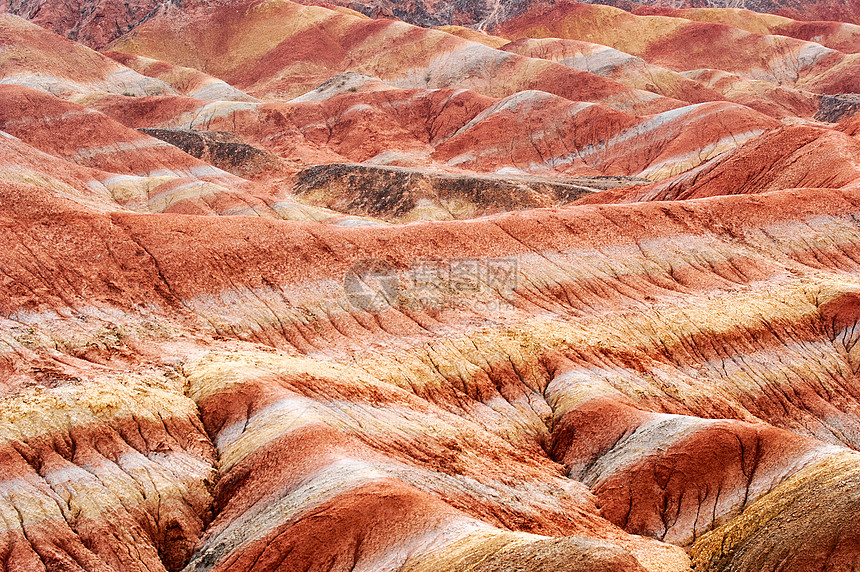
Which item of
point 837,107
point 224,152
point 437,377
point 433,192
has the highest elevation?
point 837,107

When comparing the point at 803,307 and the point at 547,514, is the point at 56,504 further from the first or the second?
the point at 803,307

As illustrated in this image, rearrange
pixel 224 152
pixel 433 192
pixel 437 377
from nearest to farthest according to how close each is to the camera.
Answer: pixel 437 377, pixel 433 192, pixel 224 152

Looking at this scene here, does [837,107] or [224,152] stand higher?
[837,107]

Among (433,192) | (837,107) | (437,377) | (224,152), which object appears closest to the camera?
(437,377)

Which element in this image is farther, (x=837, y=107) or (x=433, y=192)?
(x=837, y=107)

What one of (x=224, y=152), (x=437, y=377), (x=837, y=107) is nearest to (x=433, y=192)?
(x=224, y=152)

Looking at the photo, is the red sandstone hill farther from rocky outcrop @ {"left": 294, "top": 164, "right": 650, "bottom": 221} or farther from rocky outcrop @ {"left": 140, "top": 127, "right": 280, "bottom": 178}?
rocky outcrop @ {"left": 140, "top": 127, "right": 280, "bottom": 178}

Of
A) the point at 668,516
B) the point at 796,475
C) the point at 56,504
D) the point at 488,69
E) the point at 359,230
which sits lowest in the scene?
the point at 668,516

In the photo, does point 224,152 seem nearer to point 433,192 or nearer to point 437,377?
point 433,192

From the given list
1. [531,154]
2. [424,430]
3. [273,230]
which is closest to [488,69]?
[531,154]

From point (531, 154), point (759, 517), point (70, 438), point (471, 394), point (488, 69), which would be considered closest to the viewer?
point (759, 517)

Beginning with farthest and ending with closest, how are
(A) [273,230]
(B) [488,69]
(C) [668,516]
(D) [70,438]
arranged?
(B) [488,69] < (A) [273,230] < (C) [668,516] < (D) [70,438]
